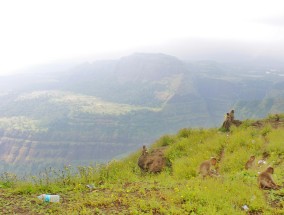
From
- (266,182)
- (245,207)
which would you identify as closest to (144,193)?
(245,207)

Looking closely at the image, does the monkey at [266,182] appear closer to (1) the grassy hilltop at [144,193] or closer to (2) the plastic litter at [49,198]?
(1) the grassy hilltop at [144,193]

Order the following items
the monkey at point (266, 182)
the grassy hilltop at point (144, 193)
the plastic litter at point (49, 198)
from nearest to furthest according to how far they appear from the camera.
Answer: the grassy hilltop at point (144, 193)
the plastic litter at point (49, 198)
the monkey at point (266, 182)

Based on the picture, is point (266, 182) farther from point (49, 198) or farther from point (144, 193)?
point (49, 198)

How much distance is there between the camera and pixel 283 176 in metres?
13.0

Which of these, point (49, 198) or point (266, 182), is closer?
point (49, 198)

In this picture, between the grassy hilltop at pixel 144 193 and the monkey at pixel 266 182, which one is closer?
the grassy hilltop at pixel 144 193

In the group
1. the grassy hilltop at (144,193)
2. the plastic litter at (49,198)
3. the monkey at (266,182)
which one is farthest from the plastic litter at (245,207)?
the plastic litter at (49,198)

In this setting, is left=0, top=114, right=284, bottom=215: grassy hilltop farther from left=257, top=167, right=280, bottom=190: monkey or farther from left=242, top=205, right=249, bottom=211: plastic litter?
left=257, top=167, right=280, bottom=190: monkey

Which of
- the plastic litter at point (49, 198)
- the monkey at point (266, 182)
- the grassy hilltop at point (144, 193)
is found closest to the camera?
the grassy hilltop at point (144, 193)

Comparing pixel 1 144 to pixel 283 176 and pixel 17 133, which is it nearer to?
pixel 17 133

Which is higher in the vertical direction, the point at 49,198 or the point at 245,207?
the point at 49,198

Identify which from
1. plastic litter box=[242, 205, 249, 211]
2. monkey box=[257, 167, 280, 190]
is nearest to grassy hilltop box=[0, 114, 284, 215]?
plastic litter box=[242, 205, 249, 211]

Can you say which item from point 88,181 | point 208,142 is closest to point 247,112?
point 208,142

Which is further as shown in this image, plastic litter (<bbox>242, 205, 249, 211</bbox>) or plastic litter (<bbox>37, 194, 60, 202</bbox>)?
plastic litter (<bbox>37, 194, 60, 202</bbox>)
